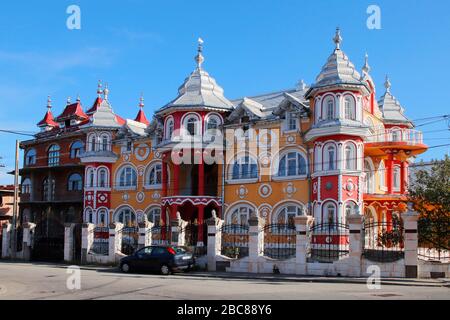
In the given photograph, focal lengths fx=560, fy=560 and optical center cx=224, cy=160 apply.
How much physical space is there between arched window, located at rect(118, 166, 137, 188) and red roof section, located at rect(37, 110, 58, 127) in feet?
48.7

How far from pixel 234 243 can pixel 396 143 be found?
12.3 metres

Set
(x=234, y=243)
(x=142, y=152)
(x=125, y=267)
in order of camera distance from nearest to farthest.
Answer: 1. (x=125, y=267)
2. (x=234, y=243)
3. (x=142, y=152)

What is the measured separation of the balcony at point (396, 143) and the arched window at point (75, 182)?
25.4 metres

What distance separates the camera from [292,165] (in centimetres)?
3425

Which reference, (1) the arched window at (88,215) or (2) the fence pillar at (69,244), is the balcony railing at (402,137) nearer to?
(2) the fence pillar at (69,244)

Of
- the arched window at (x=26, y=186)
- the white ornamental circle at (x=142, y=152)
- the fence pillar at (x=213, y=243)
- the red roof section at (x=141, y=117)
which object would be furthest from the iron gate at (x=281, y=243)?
the arched window at (x=26, y=186)

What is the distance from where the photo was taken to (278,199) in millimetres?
34500

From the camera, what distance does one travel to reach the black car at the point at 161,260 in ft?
79.9

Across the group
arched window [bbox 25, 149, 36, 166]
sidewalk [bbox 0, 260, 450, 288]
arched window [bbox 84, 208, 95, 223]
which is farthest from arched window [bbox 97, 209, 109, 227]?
sidewalk [bbox 0, 260, 450, 288]

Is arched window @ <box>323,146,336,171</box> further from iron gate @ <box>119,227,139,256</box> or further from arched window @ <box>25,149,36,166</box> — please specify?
arched window @ <box>25,149,36,166</box>

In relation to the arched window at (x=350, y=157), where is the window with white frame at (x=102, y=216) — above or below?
below

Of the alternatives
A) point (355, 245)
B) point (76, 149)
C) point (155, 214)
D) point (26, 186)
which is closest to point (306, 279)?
point (355, 245)

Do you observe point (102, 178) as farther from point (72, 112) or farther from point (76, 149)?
point (72, 112)
